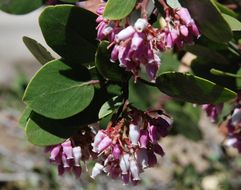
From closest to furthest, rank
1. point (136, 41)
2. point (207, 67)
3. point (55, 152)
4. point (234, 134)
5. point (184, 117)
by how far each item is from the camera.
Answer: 1. point (136, 41)
2. point (55, 152)
3. point (207, 67)
4. point (234, 134)
5. point (184, 117)

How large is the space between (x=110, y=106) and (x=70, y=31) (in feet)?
0.47

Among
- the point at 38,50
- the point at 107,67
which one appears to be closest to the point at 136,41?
the point at 107,67

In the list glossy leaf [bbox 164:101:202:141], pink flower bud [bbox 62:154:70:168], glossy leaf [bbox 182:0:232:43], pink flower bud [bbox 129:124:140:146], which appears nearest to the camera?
glossy leaf [bbox 182:0:232:43]

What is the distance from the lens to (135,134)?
3.22ft

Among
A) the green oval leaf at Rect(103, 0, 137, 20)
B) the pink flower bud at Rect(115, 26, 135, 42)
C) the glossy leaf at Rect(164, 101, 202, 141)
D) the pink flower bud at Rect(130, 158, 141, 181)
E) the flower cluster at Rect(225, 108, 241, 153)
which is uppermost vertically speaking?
the green oval leaf at Rect(103, 0, 137, 20)

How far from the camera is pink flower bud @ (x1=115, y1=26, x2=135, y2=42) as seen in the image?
89 cm

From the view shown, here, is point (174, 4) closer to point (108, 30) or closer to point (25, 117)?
point (108, 30)

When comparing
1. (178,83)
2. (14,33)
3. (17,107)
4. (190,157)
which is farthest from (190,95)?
(14,33)

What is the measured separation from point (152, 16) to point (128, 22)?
115 millimetres

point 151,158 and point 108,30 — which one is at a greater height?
point 108,30

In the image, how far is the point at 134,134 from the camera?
3.22 feet

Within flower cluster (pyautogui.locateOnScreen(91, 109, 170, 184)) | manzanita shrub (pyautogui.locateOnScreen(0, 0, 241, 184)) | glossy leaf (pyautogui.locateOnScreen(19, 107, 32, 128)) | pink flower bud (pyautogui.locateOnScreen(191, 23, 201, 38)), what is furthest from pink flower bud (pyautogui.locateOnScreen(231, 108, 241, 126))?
glossy leaf (pyautogui.locateOnScreen(19, 107, 32, 128))

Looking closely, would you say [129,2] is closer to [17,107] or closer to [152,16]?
[152,16]

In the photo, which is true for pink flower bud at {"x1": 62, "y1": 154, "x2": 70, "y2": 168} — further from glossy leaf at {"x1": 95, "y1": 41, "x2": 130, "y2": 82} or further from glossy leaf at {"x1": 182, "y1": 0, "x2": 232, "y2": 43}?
glossy leaf at {"x1": 182, "y1": 0, "x2": 232, "y2": 43}
